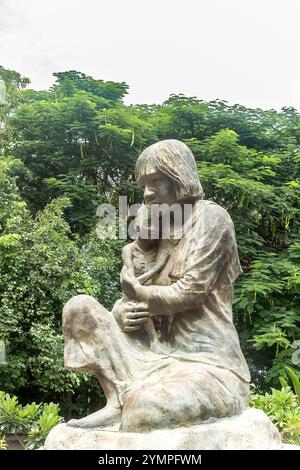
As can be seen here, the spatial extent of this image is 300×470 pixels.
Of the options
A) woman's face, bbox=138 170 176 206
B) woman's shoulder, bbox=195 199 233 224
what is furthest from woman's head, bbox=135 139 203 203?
woman's shoulder, bbox=195 199 233 224

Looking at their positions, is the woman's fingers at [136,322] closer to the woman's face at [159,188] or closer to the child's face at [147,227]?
the child's face at [147,227]

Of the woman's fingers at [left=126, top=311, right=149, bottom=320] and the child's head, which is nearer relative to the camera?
the woman's fingers at [left=126, top=311, right=149, bottom=320]

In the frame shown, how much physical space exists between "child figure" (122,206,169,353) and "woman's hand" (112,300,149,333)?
0.13 meters

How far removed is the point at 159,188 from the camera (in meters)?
4.77

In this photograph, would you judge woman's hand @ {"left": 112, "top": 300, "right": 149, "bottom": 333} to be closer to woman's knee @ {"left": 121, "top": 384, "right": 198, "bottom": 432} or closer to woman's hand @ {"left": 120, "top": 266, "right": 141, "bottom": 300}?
woman's hand @ {"left": 120, "top": 266, "right": 141, "bottom": 300}

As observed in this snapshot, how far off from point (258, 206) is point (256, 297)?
1.93 metres

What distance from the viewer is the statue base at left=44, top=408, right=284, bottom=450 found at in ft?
12.4

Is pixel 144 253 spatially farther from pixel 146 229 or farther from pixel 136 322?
pixel 136 322

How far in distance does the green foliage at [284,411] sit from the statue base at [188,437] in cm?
328

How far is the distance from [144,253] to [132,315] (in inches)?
21.4

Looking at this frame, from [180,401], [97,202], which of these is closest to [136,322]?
[180,401]

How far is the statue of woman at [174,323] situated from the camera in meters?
4.14
